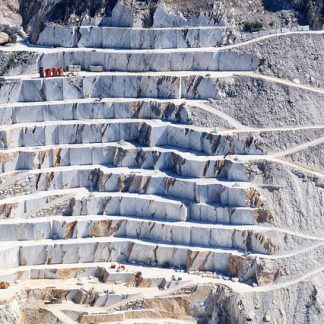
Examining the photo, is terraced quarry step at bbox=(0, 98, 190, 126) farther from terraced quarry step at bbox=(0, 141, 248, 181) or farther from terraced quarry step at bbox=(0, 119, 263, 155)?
terraced quarry step at bbox=(0, 141, 248, 181)

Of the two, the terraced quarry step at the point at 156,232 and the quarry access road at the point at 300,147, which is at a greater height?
the quarry access road at the point at 300,147

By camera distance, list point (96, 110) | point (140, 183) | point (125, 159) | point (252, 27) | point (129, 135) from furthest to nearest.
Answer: point (252, 27) → point (96, 110) → point (129, 135) → point (125, 159) → point (140, 183)

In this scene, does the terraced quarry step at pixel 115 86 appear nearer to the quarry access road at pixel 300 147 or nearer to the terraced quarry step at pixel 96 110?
the terraced quarry step at pixel 96 110

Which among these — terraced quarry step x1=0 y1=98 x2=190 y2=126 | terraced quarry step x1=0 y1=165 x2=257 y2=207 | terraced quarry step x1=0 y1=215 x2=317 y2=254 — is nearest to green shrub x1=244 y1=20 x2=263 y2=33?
terraced quarry step x1=0 y1=98 x2=190 y2=126

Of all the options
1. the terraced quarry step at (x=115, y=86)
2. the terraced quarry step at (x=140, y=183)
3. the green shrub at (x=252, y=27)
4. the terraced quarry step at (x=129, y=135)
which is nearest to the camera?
the terraced quarry step at (x=140, y=183)

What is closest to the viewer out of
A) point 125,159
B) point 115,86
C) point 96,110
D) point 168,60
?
point 125,159

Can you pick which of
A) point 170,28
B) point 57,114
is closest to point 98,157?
point 57,114

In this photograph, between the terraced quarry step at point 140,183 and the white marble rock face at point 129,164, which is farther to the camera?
the terraced quarry step at point 140,183

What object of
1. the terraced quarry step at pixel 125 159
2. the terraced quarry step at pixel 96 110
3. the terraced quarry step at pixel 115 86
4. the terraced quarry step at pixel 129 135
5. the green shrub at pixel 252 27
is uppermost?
the green shrub at pixel 252 27

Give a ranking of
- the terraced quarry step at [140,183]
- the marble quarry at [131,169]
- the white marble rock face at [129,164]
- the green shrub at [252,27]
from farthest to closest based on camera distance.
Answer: the green shrub at [252,27], the terraced quarry step at [140,183], the white marble rock face at [129,164], the marble quarry at [131,169]

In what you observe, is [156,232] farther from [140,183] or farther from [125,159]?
[125,159]

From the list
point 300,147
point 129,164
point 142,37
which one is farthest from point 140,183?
point 142,37

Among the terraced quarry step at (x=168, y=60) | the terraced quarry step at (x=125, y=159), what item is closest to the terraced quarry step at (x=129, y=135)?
the terraced quarry step at (x=125, y=159)
